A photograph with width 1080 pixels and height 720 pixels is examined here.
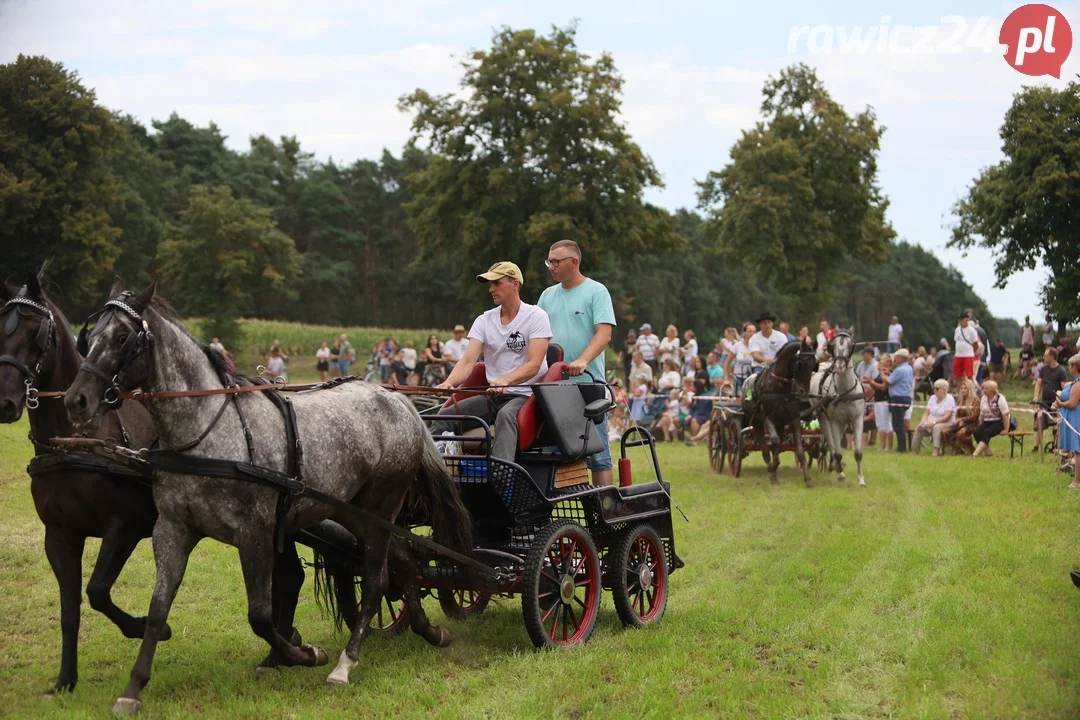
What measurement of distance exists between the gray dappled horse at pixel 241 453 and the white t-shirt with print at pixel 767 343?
10.9 metres

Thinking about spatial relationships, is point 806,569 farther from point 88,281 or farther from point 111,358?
point 88,281

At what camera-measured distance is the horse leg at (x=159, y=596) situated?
523 cm

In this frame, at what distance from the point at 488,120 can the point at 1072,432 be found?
31.1m

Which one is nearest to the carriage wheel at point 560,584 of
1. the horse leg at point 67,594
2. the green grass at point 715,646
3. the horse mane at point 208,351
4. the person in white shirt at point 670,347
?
the green grass at point 715,646

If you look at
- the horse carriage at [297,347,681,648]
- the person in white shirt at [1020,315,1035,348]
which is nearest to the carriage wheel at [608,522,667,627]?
the horse carriage at [297,347,681,648]

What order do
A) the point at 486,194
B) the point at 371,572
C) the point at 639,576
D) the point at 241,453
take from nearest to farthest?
1. the point at 241,453
2. the point at 371,572
3. the point at 639,576
4. the point at 486,194

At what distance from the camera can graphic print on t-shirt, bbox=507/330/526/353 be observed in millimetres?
7113

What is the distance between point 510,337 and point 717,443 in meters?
10.6

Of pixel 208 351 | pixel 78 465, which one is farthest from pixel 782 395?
pixel 78 465

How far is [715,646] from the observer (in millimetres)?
6566

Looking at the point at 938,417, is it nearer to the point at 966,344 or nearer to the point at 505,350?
the point at 966,344

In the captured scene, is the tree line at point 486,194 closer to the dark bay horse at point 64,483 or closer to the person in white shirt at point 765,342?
the dark bay horse at point 64,483

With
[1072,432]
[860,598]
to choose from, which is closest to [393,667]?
[860,598]

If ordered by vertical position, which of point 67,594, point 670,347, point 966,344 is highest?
point 966,344
